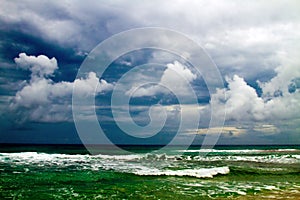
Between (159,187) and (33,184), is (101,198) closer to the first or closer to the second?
(159,187)

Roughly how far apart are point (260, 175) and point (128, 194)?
13615 mm

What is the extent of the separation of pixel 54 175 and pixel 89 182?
12.8 feet

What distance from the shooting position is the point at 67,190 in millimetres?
16656

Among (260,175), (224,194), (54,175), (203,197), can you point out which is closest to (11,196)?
(54,175)

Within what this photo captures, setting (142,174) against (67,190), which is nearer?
(67,190)

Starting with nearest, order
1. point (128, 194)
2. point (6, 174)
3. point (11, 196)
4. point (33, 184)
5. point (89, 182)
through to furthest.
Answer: point (11, 196) → point (128, 194) → point (33, 184) → point (89, 182) → point (6, 174)

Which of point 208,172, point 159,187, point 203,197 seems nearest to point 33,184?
point 159,187

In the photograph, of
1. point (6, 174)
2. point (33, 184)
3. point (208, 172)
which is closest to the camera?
point (33, 184)

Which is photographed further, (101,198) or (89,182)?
(89,182)

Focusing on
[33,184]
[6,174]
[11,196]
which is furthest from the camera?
[6,174]

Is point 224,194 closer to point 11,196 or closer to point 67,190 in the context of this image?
point 67,190

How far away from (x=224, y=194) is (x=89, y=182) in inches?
321

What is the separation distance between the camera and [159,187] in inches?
707

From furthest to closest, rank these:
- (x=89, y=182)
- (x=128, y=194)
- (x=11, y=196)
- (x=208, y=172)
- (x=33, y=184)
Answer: (x=208, y=172)
(x=89, y=182)
(x=33, y=184)
(x=128, y=194)
(x=11, y=196)
